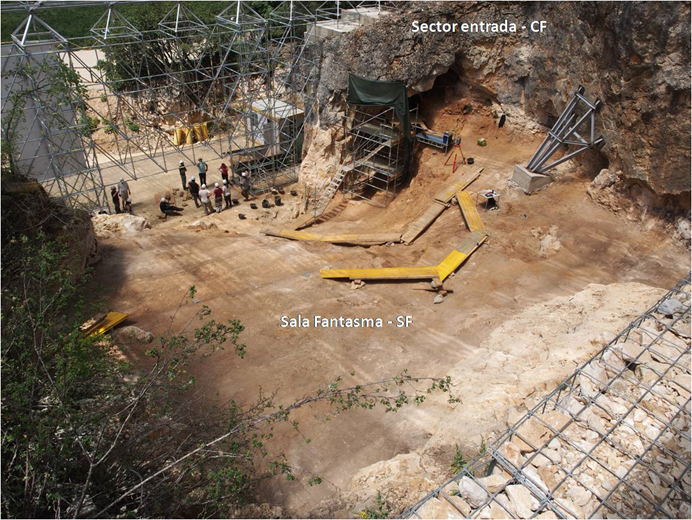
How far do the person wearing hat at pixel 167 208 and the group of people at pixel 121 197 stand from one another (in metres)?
1.01

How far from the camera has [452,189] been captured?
48.3 ft

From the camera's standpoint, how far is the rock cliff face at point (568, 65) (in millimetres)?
10914

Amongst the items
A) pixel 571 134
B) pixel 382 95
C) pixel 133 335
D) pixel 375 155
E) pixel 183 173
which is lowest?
pixel 133 335

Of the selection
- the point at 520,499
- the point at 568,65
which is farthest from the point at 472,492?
the point at 568,65

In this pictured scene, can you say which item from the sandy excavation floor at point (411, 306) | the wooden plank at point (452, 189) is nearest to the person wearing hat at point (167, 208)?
the sandy excavation floor at point (411, 306)

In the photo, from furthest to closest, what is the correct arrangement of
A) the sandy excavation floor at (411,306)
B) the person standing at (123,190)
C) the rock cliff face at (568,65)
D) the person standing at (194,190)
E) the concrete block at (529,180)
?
1. the person standing at (194,190)
2. the person standing at (123,190)
3. the concrete block at (529,180)
4. the rock cliff face at (568,65)
5. the sandy excavation floor at (411,306)

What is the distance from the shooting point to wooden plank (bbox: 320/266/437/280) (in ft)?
37.7

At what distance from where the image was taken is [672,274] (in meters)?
10.8

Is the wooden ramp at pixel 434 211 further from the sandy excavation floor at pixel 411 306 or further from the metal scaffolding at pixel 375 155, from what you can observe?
the metal scaffolding at pixel 375 155

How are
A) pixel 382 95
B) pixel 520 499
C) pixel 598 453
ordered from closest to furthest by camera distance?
pixel 520 499, pixel 598 453, pixel 382 95

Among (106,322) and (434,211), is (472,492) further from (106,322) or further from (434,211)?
(434,211)

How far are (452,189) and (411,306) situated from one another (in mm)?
5134

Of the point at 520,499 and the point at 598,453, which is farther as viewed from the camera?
the point at 598,453

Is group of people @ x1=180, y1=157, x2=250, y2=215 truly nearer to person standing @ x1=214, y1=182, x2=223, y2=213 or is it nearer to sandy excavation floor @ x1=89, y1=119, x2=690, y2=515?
person standing @ x1=214, y1=182, x2=223, y2=213
